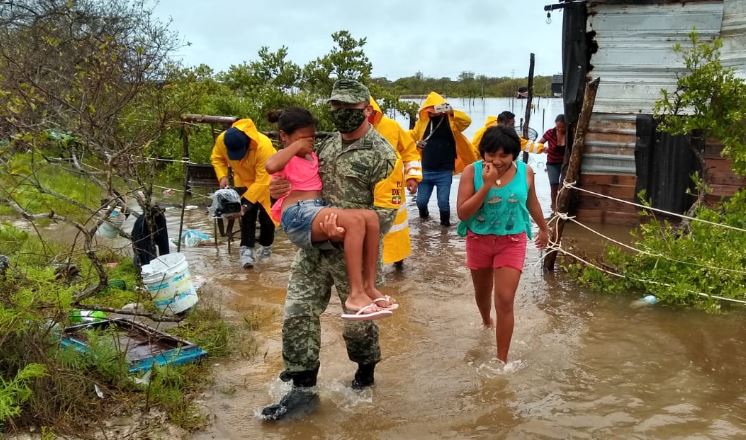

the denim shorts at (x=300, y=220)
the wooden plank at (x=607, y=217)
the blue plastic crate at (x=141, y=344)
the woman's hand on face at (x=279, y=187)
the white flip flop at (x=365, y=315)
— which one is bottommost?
the blue plastic crate at (x=141, y=344)

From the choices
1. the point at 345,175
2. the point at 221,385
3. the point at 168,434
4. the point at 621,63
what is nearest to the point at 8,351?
the point at 168,434

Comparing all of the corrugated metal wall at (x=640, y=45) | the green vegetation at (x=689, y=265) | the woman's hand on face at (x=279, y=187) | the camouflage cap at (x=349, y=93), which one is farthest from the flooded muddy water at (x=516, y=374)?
the corrugated metal wall at (x=640, y=45)

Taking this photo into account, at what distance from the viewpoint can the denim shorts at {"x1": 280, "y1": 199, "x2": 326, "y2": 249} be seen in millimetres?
3453

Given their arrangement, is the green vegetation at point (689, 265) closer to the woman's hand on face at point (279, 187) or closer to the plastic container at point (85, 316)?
the woman's hand on face at point (279, 187)

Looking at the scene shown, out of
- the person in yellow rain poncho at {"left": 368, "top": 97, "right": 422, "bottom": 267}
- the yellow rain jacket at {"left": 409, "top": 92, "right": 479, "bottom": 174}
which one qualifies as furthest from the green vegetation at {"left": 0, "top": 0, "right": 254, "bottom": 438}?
the yellow rain jacket at {"left": 409, "top": 92, "right": 479, "bottom": 174}

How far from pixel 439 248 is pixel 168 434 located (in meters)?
5.09

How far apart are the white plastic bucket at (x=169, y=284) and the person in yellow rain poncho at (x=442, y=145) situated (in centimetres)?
442

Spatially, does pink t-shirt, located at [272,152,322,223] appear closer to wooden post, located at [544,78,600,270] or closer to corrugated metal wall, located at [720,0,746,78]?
wooden post, located at [544,78,600,270]

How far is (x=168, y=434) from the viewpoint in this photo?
337 centimetres

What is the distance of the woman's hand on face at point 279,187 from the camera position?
3523 mm

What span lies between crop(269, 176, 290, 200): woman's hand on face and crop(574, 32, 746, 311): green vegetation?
11.9 feet

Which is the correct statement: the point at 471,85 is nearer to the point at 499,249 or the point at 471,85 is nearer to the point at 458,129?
the point at 458,129

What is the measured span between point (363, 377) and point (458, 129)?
17.7ft

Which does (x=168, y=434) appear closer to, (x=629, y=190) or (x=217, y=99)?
(x=629, y=190)
